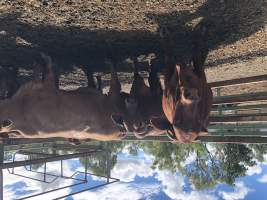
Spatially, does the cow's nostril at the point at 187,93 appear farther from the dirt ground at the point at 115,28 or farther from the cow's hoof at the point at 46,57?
the cow's hoof at the point at 46,57

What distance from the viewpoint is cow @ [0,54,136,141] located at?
418 centimetres

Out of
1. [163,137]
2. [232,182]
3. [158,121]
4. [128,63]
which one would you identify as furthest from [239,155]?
[158,121]

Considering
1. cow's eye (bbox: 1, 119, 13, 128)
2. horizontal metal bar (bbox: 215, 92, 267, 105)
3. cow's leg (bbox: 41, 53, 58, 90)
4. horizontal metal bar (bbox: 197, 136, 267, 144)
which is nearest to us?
cow's eye (bbox: 1, 119, 13, 128)

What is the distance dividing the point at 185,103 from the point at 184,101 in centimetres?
3

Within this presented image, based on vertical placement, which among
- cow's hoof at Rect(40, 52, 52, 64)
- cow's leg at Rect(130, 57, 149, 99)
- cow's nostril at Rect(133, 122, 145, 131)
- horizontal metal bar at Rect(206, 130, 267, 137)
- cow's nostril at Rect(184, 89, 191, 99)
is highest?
cow's hoof at Rect(40, 52, 52, 64)

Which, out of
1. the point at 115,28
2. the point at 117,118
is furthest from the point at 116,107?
the point at 115,28

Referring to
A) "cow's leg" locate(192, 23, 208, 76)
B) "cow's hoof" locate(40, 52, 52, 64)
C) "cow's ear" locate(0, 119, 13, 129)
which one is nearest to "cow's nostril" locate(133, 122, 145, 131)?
"cow's leg" locate(192, 23, 208, 76)

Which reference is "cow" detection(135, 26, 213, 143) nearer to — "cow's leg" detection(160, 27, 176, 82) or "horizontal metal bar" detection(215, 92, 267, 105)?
"cow's leg" detection(160, 27, 176, 82)

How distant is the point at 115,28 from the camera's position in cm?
416

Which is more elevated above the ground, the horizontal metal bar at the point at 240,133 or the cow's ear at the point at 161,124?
the cow's ear at the point at 161,124

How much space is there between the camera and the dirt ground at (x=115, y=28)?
3709mm

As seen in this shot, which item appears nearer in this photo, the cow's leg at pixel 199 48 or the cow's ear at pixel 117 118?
the cow's leg at pixel 199 48

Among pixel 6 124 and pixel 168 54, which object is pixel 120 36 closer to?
pixel 168 54

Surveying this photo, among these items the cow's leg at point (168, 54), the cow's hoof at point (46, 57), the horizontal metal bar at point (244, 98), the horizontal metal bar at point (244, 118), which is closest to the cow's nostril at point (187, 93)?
the cow's leg at point (168, 54)
